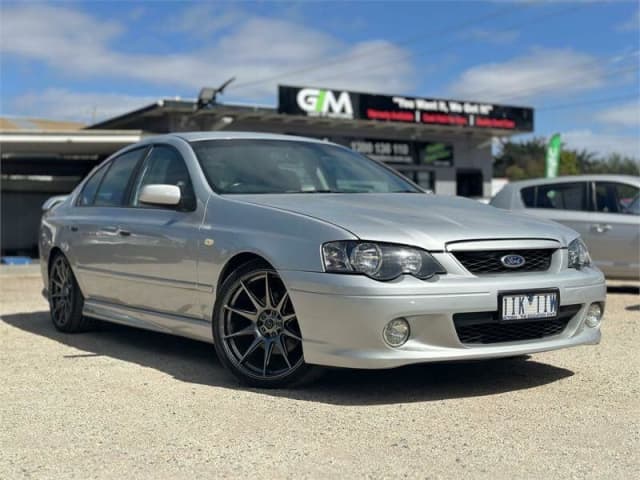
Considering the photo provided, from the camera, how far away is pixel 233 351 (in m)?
4.93

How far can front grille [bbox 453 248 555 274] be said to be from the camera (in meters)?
4.42

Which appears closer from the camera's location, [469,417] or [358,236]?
[469,417]

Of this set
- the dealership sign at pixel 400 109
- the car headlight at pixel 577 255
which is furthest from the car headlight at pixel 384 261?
the dealership sign at pixel 400 109

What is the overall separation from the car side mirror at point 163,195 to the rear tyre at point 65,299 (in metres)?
1.73

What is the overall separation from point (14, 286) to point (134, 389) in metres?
8.35

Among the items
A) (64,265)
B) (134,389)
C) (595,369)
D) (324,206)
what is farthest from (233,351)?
(64,265)

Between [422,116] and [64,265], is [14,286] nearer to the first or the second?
[64,265]

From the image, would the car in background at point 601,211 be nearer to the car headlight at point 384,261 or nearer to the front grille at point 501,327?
the front grille at point 501,327

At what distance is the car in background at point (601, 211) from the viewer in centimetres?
1010

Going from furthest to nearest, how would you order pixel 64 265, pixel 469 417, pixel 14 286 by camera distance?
pixel 14 286 < pixel 64 265 < pixel 469 417

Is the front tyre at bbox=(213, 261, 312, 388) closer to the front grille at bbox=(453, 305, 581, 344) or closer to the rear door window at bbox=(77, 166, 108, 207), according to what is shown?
the front grille at bbox=(453, 305, 581, 344)

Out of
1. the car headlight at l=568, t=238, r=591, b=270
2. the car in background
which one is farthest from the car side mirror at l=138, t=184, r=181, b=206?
the car in background

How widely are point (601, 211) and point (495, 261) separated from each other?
6.36 metres

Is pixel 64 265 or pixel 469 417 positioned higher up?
pixel 64 265
